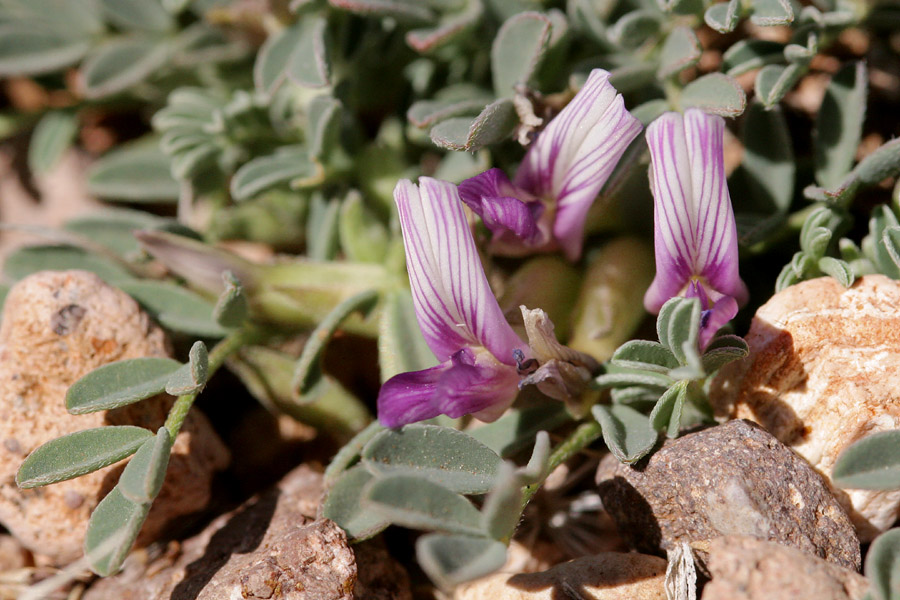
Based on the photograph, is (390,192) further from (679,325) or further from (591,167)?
(679,325)

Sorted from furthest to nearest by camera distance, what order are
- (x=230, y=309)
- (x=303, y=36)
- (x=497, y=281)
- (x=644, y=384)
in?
(x=303, y=36)
(x=497, y=281)
(x=230, y=309)
(x=644, y=384)

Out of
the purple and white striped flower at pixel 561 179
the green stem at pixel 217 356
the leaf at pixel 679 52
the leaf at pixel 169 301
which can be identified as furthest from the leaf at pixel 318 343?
the leaf at pixel 679 52

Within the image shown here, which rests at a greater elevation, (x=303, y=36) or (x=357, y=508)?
(x=303, y=36)

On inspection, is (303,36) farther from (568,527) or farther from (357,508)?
(568,527)

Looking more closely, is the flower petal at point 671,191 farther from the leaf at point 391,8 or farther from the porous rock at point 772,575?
the leaf at point 391,8

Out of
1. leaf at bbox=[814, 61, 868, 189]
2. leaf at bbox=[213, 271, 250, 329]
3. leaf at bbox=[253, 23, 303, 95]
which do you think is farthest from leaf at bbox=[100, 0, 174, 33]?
leaf at bbox=[814, 61, 868, 189]

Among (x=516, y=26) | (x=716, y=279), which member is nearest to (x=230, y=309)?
(x=516, y=26)

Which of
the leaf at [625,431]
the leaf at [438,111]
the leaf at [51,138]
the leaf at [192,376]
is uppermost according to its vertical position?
the leaf at [438,111]

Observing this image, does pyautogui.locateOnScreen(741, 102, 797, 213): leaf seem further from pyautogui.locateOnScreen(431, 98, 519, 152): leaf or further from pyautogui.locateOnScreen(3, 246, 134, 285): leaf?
pyautogui.locateOnScreen(3, 246, 134, 285): leaf
